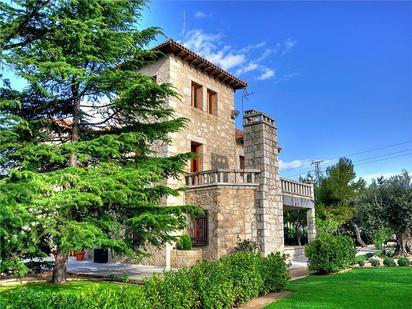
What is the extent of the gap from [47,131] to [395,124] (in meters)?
19.0

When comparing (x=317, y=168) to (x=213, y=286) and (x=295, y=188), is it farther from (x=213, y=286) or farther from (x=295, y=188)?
(x=213, y=286)

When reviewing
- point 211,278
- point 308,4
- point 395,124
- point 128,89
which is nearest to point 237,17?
point 308,4

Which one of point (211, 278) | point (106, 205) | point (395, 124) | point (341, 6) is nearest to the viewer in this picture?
point (211, 278)

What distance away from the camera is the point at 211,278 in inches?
296

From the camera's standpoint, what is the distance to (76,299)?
4.89 metres

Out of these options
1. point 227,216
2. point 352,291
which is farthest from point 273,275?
point 227,216

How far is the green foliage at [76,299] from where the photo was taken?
4.67m

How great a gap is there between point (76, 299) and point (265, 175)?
11.9 metres

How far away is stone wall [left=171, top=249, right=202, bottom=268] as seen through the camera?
50.5 ft

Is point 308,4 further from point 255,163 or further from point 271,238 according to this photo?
point 271,238

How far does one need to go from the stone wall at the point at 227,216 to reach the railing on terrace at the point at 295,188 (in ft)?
10.5

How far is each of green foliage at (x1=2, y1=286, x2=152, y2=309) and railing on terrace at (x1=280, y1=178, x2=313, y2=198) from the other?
537 inches

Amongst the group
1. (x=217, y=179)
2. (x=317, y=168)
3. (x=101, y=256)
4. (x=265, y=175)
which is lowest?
(x=101, y=256)

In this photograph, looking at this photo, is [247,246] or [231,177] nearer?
[247,246]
